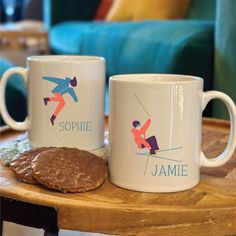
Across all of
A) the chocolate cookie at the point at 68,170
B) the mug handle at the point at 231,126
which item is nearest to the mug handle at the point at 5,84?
the chocolate cookie at the point at 68,170

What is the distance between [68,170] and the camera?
1.64ft

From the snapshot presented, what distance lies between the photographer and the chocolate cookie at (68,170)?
0.48 m

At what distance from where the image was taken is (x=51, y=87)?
0.59 metres

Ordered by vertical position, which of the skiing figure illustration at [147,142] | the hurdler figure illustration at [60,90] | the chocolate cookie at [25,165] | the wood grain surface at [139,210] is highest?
the hurdler figure illustration at [60,90]

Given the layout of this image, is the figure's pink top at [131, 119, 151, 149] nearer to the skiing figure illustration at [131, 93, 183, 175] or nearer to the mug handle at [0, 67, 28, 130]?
the skiing figure illustration at [131, 93, 183, 175]

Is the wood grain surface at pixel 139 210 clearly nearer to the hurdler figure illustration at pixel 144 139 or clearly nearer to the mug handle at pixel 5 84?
the hurdler figure illustration at pixel 144 139

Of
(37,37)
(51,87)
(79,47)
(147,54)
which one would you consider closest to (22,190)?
(51,87)

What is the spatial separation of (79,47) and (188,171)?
54.6 inches

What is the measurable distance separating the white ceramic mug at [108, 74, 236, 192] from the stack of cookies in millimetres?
28

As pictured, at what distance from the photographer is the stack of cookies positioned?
0.48 metres

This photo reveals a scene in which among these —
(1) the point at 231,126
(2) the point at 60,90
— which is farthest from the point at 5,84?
(1) the point at 231,126

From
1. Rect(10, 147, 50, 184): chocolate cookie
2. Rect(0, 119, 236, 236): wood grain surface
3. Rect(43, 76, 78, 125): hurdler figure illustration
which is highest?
Rect(43, 76, 78, 125): hurdler figure illustration

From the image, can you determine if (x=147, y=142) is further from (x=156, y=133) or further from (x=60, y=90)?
(x=60, y=90)

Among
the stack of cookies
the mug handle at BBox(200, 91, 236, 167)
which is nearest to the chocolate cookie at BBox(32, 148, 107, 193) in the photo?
the stack of cookies
